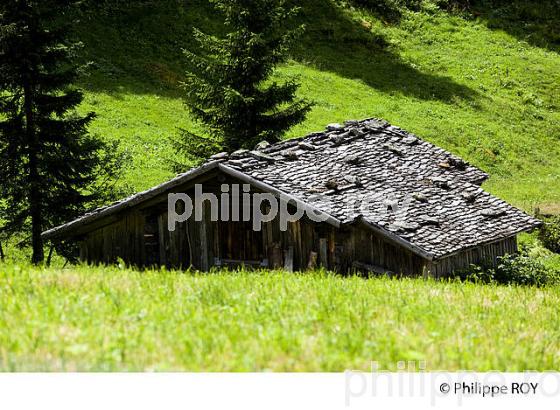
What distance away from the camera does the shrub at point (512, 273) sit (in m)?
22.8

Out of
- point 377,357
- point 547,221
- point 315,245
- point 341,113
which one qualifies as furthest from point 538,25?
point 377,357

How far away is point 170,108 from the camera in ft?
144

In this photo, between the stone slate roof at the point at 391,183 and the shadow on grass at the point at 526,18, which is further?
the shadow on grass at the point at 526,18

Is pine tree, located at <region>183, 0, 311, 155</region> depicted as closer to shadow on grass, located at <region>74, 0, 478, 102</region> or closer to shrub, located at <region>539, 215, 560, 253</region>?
shrub, located at <region>539, 215, 560, 253</region>

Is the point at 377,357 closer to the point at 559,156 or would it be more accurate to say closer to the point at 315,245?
the point at 315,245

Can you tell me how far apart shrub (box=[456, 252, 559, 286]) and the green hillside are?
45.5ft

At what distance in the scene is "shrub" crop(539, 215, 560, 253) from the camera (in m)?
33.7

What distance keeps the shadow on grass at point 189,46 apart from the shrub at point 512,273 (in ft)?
85.8

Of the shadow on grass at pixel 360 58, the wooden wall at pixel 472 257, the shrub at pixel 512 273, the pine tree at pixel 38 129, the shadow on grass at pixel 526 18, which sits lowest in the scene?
the shrub at pixel 512 273

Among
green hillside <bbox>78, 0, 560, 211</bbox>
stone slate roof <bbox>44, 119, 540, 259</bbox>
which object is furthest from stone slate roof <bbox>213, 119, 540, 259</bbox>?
green hillside <bbox>78, 0, 560, 211</bbox>

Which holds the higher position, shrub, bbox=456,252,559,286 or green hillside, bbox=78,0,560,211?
green hillside, bbox=78,0,560,211

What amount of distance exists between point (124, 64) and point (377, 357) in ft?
139

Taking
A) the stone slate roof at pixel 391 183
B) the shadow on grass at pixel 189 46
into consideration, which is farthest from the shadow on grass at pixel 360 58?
the stone slate roof at pixel 391 183

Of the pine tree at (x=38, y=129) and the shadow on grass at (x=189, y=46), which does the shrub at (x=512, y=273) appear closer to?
the pine tree at (x=38, y=129)
